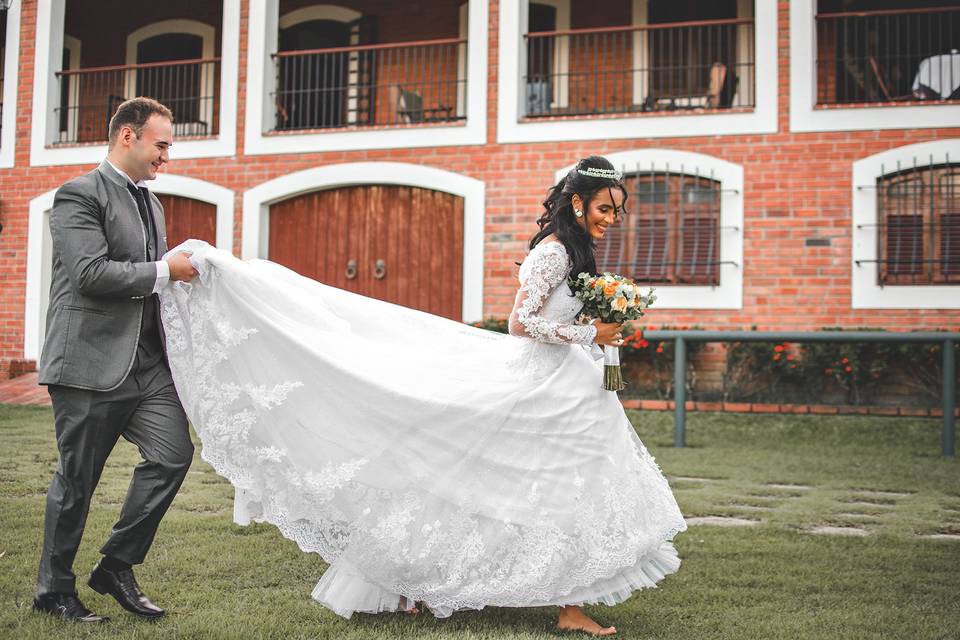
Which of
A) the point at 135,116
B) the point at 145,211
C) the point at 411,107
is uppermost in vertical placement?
the point at 411,107

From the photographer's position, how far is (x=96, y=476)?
11.4ft

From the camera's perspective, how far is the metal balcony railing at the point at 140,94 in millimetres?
14859

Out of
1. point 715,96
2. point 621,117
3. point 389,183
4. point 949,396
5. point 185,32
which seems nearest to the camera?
point 949,396

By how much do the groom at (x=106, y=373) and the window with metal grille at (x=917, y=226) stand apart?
8958mm

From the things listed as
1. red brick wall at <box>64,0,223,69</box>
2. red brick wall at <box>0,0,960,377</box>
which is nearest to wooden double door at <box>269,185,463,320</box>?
red brick wall at <box>0,0,960,377</box>

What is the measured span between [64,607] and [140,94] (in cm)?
1316

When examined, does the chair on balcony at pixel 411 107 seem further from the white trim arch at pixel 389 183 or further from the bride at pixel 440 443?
the bride at pixel 440 443

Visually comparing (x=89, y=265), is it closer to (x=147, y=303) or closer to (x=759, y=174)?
(x=147, y=303)

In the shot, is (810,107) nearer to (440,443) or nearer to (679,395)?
(679,395)

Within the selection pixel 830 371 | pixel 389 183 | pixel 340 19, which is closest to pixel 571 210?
pixel 830 371

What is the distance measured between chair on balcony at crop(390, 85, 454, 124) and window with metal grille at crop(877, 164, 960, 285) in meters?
5.61

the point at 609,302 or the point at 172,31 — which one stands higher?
the point at 172,31

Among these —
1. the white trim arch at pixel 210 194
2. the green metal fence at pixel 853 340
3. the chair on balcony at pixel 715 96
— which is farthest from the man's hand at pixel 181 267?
the white trim arch at pixel 210 194

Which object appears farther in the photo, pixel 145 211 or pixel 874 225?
pixel 874 225
